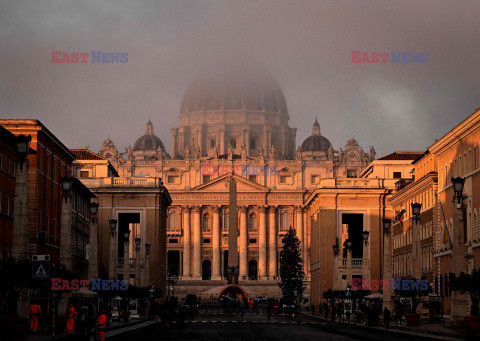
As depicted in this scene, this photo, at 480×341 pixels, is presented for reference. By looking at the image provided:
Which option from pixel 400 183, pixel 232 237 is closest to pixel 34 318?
pixel 400 183

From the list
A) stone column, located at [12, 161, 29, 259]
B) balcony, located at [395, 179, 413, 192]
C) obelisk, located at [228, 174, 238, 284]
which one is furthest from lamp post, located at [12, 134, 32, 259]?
obelisk, located at [228, 174, 238, 284]

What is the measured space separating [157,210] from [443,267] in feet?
163

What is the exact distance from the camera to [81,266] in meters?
112

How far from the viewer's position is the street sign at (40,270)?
41938 mm

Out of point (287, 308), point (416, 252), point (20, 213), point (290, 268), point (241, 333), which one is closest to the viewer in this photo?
point (20, 213)

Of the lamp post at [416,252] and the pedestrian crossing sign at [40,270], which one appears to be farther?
the lamp post at [416,252]

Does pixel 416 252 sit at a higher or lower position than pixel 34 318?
higher

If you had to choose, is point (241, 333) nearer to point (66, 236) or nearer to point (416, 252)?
point (66, 236)

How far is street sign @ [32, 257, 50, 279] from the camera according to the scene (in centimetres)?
4194

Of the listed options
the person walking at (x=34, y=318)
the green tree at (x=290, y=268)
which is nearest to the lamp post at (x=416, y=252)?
the person walking at (x=34, y=318)

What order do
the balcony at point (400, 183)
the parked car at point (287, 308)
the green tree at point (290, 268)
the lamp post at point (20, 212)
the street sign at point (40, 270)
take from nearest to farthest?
the street sign at point (40, 270) < the lamp post at point (20, 212) < the balcony at point (400, 183) < the parked car at point (287, 308) < the green tree at point (290, 268)

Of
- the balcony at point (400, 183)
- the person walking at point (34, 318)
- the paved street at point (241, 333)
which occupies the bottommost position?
the paved street at point (241, 333)

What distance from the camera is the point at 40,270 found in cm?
4200

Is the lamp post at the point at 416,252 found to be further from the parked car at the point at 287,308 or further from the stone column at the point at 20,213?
the parked car at the point at 287,308
